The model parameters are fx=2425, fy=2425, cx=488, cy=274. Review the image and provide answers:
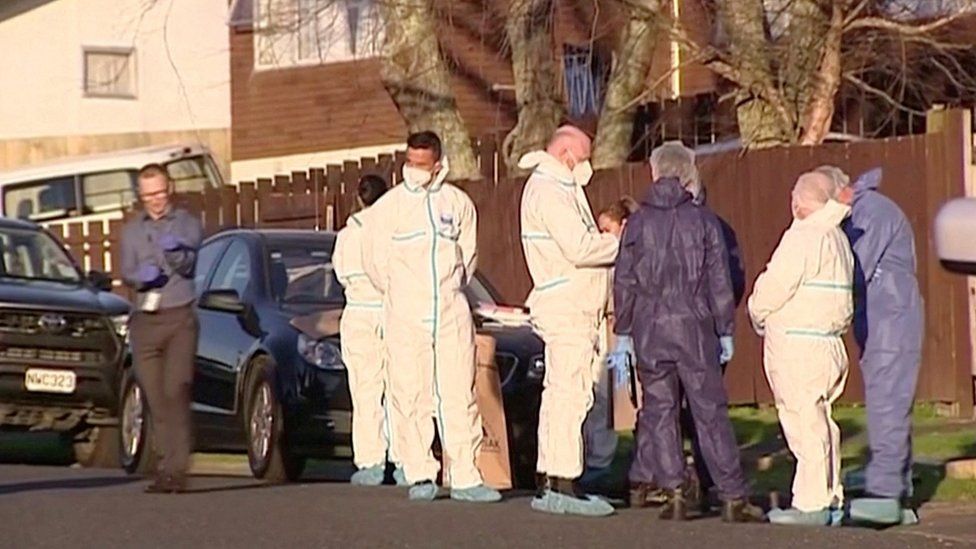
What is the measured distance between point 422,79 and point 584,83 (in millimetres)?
6121

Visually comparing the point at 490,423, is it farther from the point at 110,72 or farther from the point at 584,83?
the point at 110,72

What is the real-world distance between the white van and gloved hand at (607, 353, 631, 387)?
714 inches

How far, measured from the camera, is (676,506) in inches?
484

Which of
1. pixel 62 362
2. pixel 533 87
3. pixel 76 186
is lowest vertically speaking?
pixel 62 362

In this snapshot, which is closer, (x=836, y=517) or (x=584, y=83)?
(x=836, y=517)

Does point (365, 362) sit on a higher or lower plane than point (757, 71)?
lower

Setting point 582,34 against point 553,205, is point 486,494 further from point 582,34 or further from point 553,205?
point 582,34

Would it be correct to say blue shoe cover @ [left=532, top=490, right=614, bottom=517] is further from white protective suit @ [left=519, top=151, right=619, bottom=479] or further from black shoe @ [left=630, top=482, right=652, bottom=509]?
black shoe @ [left=630, top=482, right=652, bottom=509]

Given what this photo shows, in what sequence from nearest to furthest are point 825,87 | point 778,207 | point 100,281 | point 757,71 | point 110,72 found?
point 100,281, point 778,207, point 825,87, point 757,71, point 110,72

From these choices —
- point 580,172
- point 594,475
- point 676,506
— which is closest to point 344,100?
point 594,475

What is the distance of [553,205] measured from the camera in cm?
1285

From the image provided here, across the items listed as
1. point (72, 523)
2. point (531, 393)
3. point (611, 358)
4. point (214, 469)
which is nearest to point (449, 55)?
point (214, 469)

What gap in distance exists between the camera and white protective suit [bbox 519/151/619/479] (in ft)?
41.5

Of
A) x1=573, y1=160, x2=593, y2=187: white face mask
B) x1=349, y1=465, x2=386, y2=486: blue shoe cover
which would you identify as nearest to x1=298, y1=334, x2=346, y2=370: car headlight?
x1=349, y1=465, x2=386, y2=486: blue shoe cover
